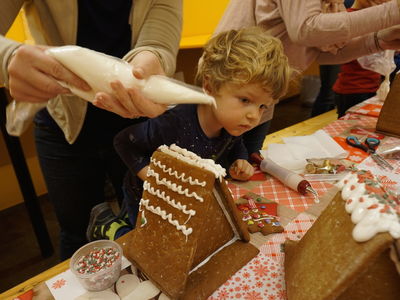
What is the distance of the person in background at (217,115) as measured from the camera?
3.39ft

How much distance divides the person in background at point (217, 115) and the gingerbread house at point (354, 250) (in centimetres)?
48

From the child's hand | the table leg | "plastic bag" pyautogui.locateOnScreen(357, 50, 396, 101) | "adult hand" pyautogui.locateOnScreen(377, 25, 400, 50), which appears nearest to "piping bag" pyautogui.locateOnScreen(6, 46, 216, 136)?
the child's hand

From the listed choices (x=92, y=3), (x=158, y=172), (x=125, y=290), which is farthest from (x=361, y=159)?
(x=92, y=3)

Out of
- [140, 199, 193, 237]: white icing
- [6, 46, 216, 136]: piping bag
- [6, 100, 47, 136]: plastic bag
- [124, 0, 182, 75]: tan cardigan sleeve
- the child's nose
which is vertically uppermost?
[124, 0, 182, 75]: tan cardigan sleeve

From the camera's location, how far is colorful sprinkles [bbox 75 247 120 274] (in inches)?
29.1

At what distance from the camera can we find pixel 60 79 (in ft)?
2.14

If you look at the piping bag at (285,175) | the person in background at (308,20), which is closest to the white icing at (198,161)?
the piping bag at (285,175)

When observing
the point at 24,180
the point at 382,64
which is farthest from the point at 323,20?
the point at 24,180

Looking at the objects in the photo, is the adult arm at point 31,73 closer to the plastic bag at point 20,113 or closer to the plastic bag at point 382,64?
the plastic bag at point 20,113

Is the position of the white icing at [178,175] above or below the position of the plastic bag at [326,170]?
above

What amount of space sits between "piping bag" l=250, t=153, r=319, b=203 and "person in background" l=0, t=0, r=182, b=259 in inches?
21.8

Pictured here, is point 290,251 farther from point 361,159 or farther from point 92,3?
point 92,3

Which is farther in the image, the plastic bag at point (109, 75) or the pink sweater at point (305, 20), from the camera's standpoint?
the pink sweater at point (305, 20)

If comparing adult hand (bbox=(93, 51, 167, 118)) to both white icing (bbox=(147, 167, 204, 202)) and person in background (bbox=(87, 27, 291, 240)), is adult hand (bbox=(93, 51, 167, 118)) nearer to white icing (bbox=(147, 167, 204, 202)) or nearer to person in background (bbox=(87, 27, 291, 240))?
white icing (bbox=(147, 167, 204, 202))
